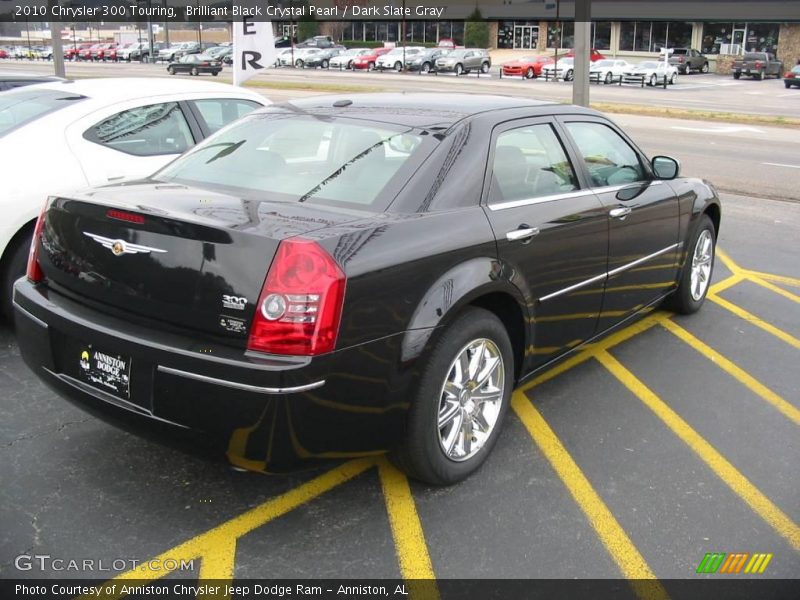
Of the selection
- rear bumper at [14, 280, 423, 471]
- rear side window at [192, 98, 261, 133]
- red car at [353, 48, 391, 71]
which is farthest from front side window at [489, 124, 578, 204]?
red car at [353, 48, 391, 71]

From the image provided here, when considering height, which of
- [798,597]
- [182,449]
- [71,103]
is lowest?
[798,597]

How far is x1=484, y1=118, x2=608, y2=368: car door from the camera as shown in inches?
150

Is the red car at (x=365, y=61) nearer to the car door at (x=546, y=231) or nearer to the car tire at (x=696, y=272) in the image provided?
the car tire at (x=696, y=272)

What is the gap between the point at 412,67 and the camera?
5688 centimetres

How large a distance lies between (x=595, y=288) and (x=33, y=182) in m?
3.57

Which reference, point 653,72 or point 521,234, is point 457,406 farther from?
point 653,72

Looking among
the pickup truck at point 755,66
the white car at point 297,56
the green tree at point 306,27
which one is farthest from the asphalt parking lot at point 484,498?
the green tree at point 306,27

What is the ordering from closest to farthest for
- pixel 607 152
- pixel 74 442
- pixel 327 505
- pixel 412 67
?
pixel 327 505
pixel 74 442
pixel 607 152
pixel 412 67

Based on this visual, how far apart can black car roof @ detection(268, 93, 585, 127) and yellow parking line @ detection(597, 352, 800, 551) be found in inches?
65.7

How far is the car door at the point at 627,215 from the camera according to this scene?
4.61m

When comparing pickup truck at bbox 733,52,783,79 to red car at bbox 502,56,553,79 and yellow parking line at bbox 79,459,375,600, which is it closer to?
red car at bbox 502,56,553,79

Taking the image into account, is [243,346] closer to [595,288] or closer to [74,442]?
[74,442]

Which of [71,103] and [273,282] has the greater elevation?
[71,103]

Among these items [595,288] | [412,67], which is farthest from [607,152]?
[412,67]
